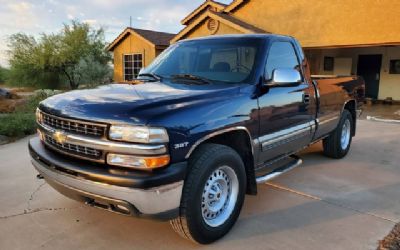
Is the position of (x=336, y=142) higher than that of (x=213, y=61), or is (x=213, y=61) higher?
(x=213, y=61)

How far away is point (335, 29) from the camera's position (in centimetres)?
1354

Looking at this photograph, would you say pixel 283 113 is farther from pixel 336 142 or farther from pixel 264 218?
pixel 336 142

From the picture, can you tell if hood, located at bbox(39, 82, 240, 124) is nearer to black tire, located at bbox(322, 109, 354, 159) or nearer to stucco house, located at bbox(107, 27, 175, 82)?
black tire, located at bbox(322, 109, 354, 159)

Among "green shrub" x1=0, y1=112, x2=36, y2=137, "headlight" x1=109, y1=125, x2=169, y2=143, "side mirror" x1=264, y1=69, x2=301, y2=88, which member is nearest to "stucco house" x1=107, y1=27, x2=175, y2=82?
"green shrub" x1=0, y1=112, x2=36, y2=137

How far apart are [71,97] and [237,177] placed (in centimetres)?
178

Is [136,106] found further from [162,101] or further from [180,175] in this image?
[180,175]

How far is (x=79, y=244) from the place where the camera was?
3.25 meters

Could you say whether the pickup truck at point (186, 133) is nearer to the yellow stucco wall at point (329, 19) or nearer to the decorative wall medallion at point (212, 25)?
the yellow stucco wall at point (329, 19)

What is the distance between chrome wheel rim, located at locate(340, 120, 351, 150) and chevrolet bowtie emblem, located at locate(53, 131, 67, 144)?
4.88m

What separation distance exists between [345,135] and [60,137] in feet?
17.0

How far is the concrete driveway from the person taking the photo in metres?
3.30

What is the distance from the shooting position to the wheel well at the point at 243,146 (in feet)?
11.2

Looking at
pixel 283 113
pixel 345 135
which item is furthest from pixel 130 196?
pixel 345 135

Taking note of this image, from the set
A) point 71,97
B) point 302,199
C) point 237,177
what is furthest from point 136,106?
point 302,199
